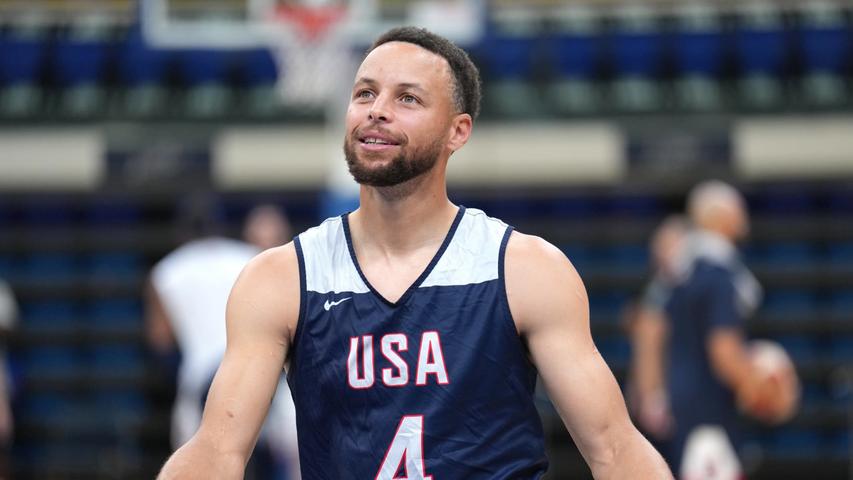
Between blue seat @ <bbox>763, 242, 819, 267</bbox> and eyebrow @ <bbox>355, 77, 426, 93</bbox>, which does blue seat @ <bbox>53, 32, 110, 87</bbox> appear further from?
eyebrow @ <bbox>355, 77, 426, 93</bbox>

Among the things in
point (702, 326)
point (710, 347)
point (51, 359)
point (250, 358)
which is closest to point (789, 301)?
point (702, 326)

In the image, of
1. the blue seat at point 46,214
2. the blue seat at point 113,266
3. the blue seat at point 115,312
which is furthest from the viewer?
the blue seat at point 46,214

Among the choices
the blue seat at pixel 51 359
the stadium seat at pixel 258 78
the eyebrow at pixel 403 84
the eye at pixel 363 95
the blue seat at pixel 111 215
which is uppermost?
the stadium seat at pixel 258 78

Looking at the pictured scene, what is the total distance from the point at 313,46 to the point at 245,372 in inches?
335

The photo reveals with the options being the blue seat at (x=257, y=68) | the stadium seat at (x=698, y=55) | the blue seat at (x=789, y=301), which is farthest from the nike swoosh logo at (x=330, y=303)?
the blue seat at (x=257, y=68)

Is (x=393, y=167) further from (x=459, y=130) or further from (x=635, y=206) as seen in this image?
(x=635, y=206)

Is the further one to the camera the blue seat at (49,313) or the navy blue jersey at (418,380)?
the blue seat at (49,313)

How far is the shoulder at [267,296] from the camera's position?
3.18 meters

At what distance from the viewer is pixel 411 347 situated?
10.4ft

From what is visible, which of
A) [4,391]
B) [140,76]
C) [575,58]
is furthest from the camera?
[140,76]

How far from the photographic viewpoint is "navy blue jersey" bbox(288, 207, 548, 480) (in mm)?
3119

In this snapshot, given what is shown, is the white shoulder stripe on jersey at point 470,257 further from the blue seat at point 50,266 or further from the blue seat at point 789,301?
the blue seat at point 50,266

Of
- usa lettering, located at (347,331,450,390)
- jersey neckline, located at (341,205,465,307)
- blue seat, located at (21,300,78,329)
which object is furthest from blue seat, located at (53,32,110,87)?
usa lettering, located at (347,331,450,390)

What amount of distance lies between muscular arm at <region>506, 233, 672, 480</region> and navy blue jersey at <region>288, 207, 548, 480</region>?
60 mm
